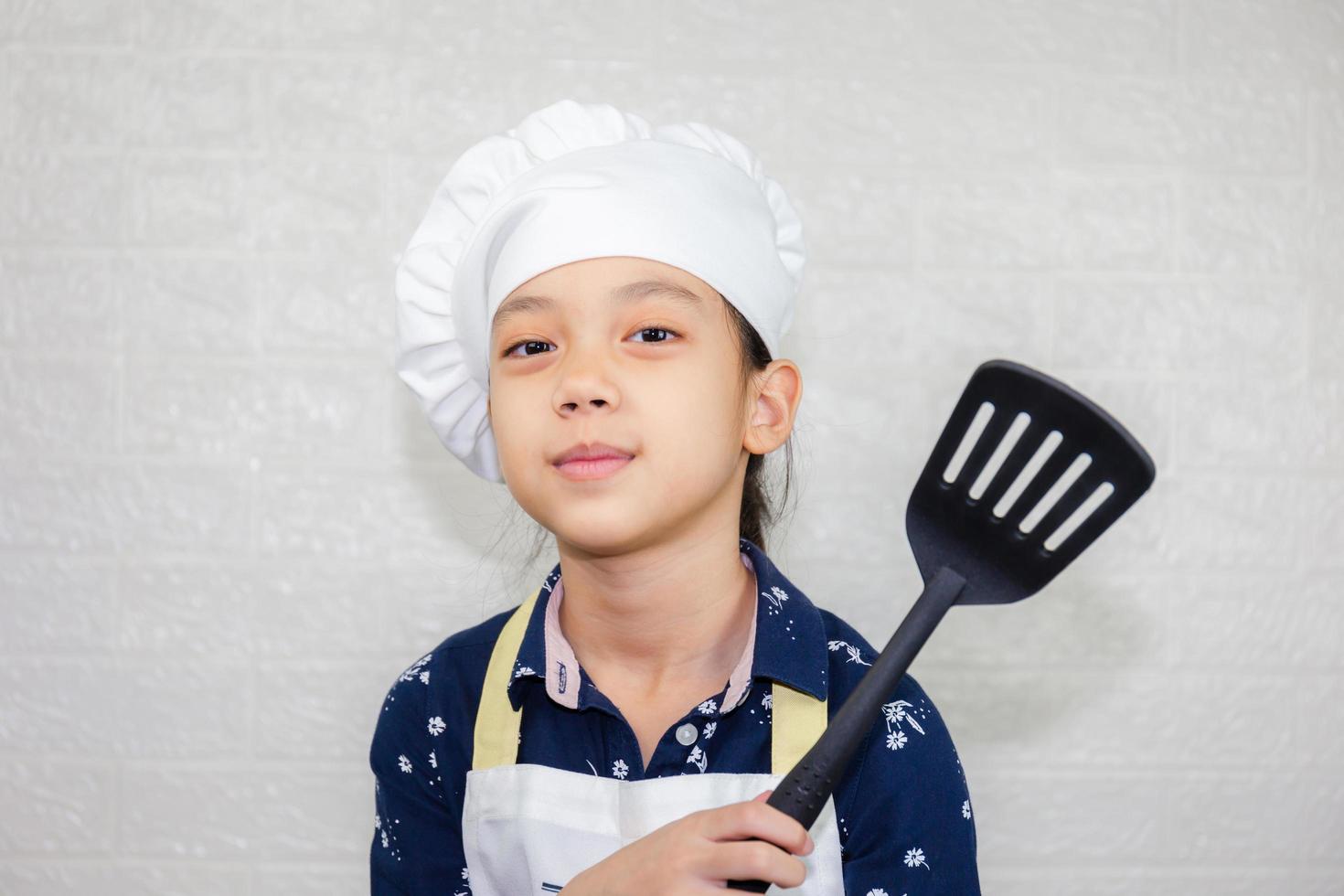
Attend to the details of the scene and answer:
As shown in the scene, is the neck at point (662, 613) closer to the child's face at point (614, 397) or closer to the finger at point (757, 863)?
the child's face at point (614, 397)

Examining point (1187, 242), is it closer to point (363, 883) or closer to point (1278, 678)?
point (1278, 678)

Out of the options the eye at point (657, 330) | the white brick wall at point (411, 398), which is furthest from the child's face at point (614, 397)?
the white brick wall at point (411, 398)

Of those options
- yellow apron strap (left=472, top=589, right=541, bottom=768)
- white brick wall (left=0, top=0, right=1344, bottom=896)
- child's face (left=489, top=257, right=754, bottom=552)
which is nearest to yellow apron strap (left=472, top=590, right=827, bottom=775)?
yellow apron strap (left=472, top=589, right=541, bottom=768)

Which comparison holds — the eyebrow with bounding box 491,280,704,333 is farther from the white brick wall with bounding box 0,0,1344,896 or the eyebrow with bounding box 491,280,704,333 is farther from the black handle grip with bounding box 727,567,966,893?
the white brick wall with bounding box 0,0,1344,896

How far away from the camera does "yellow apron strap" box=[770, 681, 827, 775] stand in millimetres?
896

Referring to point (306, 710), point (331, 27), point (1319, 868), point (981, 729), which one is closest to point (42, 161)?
point (331, 27)

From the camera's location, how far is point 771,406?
97 cm

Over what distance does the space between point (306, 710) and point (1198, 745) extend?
1021 millimetres

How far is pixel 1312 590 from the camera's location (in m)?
1.46

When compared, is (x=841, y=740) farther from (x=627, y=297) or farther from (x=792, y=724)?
(x=627, y=297)

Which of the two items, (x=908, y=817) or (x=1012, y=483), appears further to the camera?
(x=908, y=817)

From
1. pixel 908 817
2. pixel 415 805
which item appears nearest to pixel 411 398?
pixel 415 805

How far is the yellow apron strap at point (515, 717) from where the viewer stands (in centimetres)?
90

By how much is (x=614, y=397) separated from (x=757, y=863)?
31 cm
